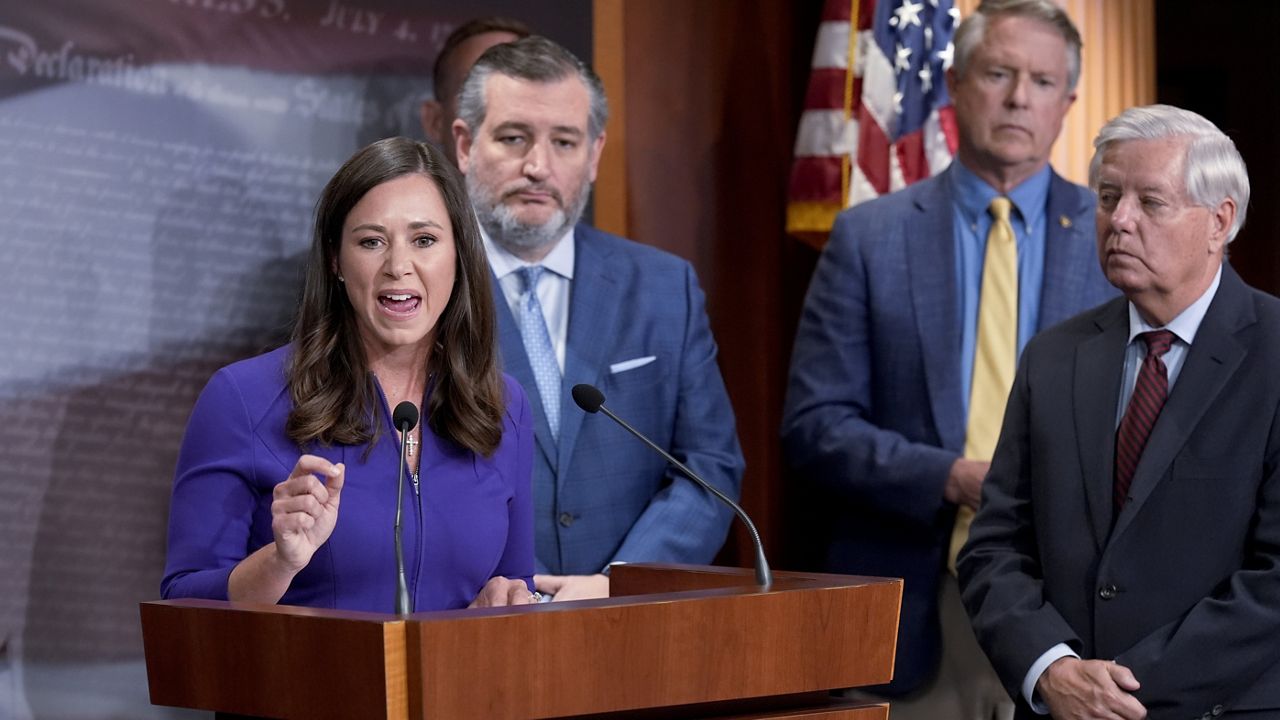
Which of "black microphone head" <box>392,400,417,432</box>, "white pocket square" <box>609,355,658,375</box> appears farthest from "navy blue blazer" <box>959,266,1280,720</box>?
"black microphone head" <box>392,400,417,432</box>

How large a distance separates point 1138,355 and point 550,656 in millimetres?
1643

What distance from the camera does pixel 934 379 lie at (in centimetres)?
389

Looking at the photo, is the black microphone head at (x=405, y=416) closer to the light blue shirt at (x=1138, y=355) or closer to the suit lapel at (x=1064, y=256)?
the light blue shirt at (x=1138, y=355)

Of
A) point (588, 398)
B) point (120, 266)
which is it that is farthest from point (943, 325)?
point (120, 266)

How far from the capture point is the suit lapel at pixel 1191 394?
2963 millimetres

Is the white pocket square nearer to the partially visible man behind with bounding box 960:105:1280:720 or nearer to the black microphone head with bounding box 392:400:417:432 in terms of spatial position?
the partially visible man behind with bounding box 960:105:1280:720

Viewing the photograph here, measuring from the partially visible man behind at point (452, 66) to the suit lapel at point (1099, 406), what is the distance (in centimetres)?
167

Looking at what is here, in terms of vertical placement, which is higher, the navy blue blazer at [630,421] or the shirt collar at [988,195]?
the shirt collar at [988,195]

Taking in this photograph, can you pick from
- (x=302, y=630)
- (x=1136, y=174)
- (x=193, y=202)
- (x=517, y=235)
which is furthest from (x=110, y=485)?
(x=1136, y=174)

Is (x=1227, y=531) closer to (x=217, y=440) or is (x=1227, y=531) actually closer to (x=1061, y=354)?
(x=1061, y=354)

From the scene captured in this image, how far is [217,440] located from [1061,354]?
163 cm

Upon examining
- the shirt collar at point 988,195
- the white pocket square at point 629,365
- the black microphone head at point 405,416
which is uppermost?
the shirt collar at point 988,195

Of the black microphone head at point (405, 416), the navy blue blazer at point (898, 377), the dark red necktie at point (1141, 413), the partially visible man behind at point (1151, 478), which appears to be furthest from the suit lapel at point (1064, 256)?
the black microphone head at point (405, 416)

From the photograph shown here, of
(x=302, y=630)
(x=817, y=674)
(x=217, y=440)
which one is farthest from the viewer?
(x=217, y=440)
